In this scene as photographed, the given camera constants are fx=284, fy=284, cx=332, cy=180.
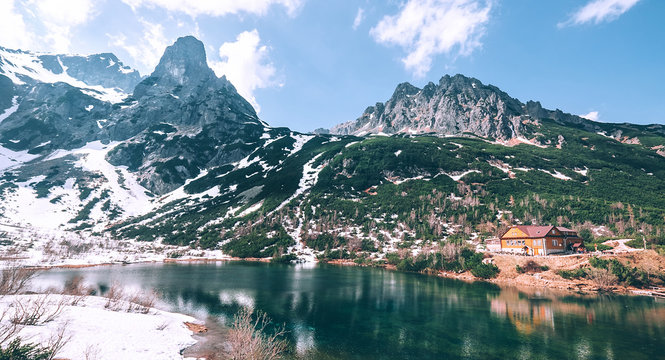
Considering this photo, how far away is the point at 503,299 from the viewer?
1764 inches

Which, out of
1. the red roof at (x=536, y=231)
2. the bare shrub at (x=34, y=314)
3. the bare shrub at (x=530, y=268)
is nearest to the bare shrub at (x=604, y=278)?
the bare shrub at (x=530, y=268)

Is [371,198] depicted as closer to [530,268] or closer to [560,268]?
[530,268]

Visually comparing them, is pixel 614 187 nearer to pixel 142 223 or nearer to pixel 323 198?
pixel 323 198

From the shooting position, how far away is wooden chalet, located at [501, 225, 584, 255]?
6462 cm

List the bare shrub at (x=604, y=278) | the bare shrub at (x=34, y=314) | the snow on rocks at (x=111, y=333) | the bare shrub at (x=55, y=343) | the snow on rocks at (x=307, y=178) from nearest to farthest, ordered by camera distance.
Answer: the bare shrub at (x=55, y=343) → the snow on rocks at (x=111, y=333) → the bare shrub at (x=34, y=314) → the bare shrub at (x=604, y=278) → the snow on rocks at (x=307, y=178)

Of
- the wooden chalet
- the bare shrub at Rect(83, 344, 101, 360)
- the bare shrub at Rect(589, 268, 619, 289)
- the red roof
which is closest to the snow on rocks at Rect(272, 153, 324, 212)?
the wooden chalet

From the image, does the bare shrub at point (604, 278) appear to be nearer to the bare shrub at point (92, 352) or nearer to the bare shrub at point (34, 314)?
the bare shrub at point (92, 352)

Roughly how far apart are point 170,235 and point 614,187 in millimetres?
202192

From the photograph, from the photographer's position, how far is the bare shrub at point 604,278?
50.7 m

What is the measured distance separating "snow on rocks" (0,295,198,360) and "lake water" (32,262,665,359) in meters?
8.36

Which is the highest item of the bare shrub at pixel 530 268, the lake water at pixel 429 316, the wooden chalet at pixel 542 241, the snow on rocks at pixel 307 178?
the snow on rocks at pixel 307 178

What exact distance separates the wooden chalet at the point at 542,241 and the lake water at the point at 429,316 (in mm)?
19131

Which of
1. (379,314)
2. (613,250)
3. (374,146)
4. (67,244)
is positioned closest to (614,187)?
(613,250)

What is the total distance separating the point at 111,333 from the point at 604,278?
237 feet
